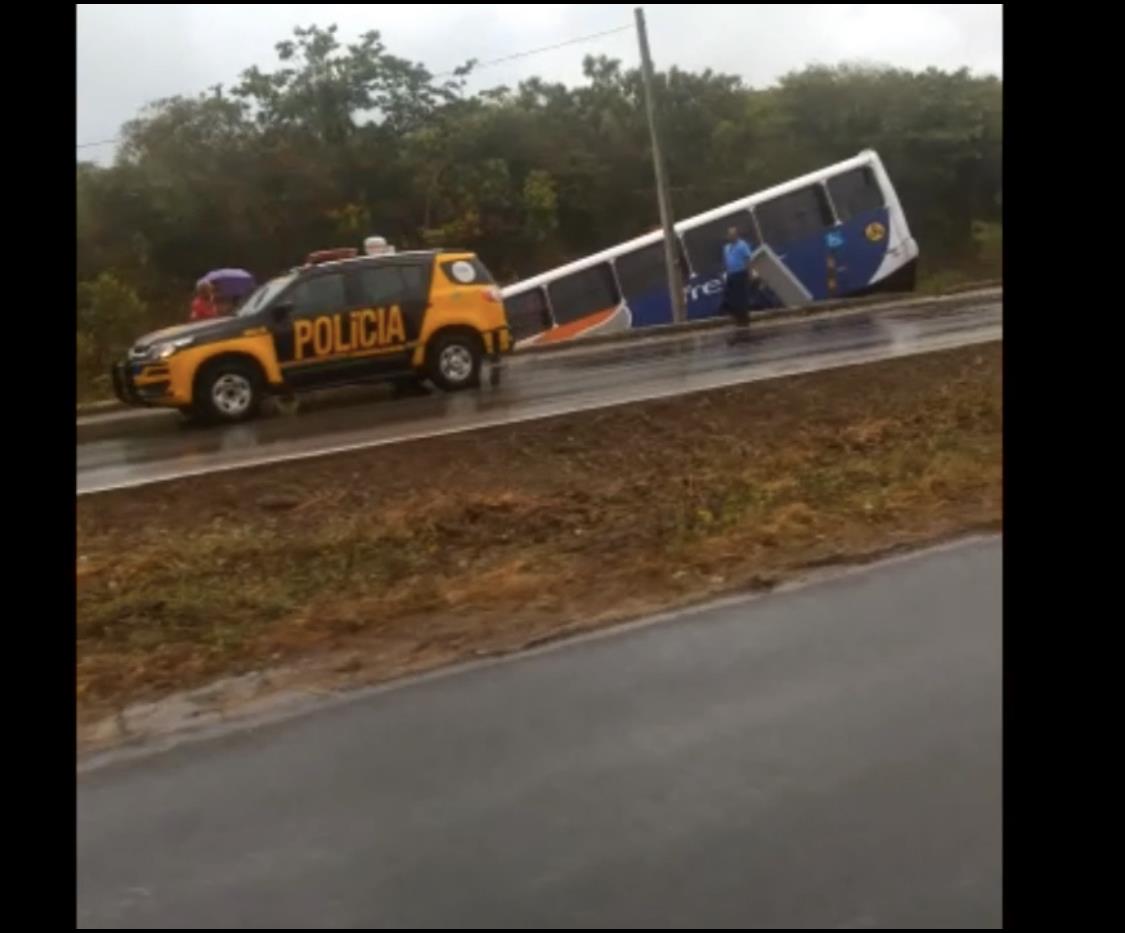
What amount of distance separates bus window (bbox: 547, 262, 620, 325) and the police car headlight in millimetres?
12195

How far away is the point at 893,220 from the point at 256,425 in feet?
57.1

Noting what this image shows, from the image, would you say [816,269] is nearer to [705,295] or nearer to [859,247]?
[859,247]

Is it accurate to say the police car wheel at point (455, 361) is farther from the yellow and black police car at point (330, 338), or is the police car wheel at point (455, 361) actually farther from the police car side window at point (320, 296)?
the police car side window at point (320, 296)

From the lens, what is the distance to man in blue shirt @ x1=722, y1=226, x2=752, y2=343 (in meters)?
22.8

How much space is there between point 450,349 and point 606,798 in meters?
12.9

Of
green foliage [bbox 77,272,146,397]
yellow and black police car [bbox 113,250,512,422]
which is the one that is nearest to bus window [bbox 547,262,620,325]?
green foliage [bbox 77,272,146,397]

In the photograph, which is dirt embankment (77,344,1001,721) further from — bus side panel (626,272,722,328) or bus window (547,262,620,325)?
bus side panel (626,272,722,328)

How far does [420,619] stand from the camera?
704 cm

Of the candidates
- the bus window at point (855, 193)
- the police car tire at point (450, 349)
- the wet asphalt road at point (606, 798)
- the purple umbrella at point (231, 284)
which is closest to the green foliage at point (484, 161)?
the bus window at point (855, 193)

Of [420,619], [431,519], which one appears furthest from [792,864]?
[431,519]

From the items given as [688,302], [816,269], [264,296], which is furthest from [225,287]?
[816,269]

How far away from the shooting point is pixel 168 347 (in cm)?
1560
